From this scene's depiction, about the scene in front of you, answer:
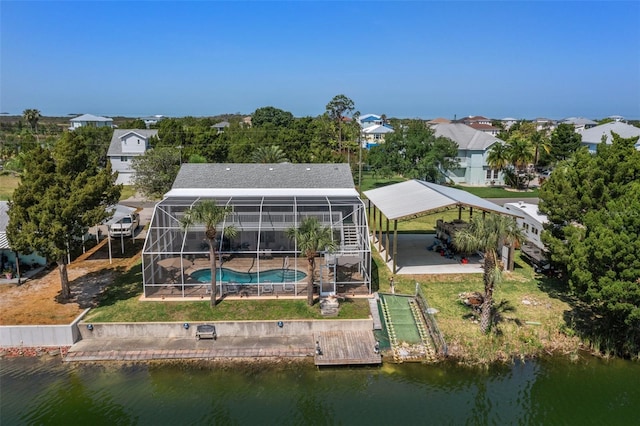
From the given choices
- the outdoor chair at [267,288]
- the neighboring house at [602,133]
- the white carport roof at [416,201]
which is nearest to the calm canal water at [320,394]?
the outdoor chair at [267,288]

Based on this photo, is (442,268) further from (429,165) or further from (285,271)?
(429,165)

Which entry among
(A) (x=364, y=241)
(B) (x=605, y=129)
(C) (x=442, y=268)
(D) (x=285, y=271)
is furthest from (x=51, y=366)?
(B) (x=605, y=129)

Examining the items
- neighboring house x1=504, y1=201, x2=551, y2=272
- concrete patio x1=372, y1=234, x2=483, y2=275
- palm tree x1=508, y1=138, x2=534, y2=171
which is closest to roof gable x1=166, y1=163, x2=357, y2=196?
concrete patio x1=372, y1=234, x2=483, y2=275

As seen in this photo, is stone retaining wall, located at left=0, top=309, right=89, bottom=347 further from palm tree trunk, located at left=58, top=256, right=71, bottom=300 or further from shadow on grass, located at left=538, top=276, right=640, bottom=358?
shadow on grass, located at left=538, top=276, right=640, bottom=358

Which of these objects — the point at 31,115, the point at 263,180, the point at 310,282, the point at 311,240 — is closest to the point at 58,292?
the point at 310,282

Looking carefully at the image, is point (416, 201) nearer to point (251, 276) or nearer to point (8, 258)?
point (251, 276)

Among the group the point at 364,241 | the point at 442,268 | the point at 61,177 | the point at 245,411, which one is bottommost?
the point at 245,411
